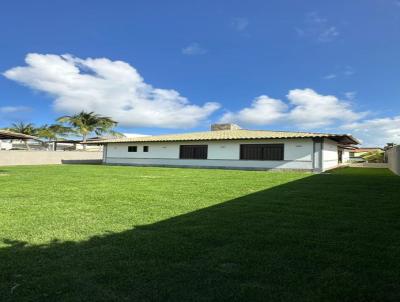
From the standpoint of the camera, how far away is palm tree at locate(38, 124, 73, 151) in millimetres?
48625

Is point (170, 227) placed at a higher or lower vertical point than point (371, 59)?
lower

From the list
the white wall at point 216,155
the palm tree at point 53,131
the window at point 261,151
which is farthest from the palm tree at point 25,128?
the window at point 261,151

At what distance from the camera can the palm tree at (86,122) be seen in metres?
43.0

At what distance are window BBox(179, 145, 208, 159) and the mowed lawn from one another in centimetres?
1924

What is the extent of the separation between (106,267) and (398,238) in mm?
4212

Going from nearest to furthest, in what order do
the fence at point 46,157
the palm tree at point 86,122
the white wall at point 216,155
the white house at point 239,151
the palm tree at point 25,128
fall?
the white house at point 239,151 < the white wall at point 216,155 < the fence at point 46,157 < the palm tree at point 86,122 < the palm tree at point 25,128

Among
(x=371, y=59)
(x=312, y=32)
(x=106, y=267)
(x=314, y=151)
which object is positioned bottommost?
(x=106, y=267)

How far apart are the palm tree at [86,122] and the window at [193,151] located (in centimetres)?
2044

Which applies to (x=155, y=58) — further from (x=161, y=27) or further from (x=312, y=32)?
(x=312, y=32)

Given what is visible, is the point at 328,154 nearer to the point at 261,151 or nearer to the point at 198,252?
the point at 261,151

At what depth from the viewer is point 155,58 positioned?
25.6 meters

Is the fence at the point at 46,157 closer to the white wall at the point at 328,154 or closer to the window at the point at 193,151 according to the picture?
the window at the point at 193,151

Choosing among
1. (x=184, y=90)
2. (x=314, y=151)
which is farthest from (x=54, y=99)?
(x=314, y=151)

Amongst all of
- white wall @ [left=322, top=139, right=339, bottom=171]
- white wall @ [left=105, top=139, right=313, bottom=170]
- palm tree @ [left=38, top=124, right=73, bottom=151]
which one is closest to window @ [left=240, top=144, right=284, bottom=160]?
white wall @ [left=105, top=139, right=313, bottom=170]
